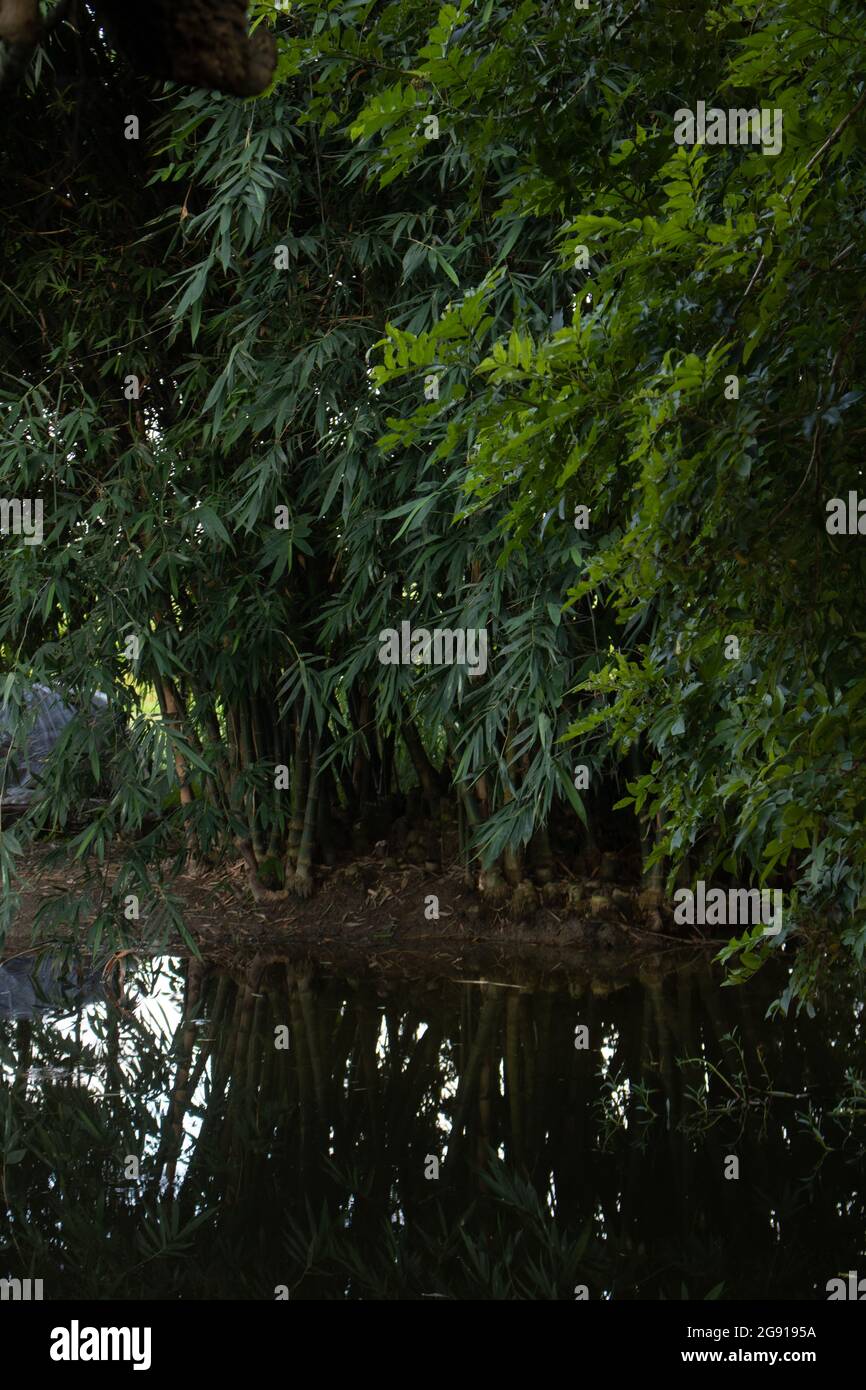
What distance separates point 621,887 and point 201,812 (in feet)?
5.22

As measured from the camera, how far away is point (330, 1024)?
13.0ft

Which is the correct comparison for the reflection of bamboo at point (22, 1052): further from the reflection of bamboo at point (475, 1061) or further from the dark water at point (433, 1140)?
the reflection of bamboo at point (475, 1061)

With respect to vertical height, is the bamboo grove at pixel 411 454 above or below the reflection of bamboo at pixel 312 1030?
above

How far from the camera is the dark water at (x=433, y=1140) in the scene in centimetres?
245

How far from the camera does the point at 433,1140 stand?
120 inches

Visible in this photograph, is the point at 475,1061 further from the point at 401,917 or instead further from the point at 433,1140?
the point at 401,917

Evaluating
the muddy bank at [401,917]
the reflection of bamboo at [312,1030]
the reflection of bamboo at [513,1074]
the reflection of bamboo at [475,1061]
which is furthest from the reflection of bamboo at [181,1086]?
the reflection of bamboo at [513,1074]

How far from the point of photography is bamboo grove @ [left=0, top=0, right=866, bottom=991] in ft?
5.23

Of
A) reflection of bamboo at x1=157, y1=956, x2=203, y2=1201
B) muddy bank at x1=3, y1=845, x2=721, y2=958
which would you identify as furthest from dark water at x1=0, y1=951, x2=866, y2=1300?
muddy bank at x1=3, y1=845, x2=721, y2=958

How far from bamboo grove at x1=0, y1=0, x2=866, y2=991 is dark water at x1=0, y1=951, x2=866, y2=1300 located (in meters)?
0.59

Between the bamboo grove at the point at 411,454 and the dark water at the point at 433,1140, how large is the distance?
1.95 feet

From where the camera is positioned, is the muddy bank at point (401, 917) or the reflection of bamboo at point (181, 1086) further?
the muddy bank at point (401, 917)

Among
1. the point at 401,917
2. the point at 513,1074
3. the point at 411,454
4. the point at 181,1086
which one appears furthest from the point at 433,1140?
the point at 411,454
